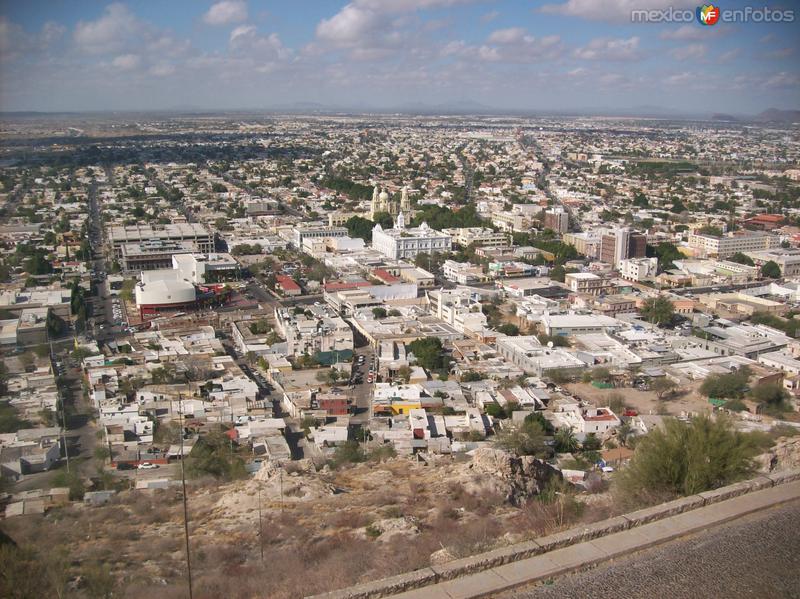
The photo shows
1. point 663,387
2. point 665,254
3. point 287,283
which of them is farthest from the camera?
point 665,254

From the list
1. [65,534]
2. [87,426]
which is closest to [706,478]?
[65,534]

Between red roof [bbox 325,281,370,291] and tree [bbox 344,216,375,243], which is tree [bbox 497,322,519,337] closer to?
red roof [bbox 325,281,370,291]

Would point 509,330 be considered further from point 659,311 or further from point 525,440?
point 525,440

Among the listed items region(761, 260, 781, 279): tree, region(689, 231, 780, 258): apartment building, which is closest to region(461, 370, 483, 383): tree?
region(761, 260, 781, 279): tree

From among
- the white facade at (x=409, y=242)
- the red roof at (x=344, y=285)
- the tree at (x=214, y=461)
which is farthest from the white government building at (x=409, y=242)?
the tree at (x=214, y=461)

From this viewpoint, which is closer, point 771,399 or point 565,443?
point 565,443

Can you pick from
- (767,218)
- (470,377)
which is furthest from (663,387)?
(767,218)
